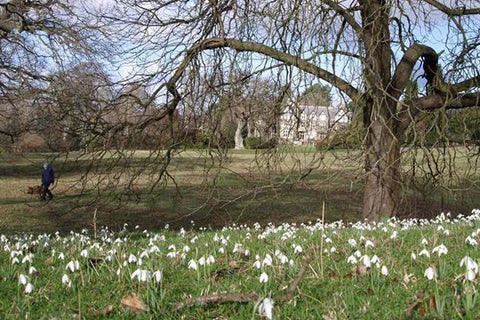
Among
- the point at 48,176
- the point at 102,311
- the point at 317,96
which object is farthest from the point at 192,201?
the point at 102,311

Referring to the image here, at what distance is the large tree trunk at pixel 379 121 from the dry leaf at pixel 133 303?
6.80m

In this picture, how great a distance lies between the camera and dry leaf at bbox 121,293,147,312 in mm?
2912

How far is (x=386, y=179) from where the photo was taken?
10.7 m

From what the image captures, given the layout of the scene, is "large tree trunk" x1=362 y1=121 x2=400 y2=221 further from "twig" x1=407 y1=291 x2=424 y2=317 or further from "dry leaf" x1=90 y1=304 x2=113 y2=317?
"dry leaf" x1=90 y1=304 x2=113 y2=317

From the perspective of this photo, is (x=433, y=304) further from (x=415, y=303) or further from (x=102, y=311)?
(x=102, y=311)

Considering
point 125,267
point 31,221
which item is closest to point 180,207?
point 31,221

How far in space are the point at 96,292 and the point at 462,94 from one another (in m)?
8.77

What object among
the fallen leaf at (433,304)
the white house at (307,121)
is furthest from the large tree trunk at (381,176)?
the fallen leaf at (433,304)

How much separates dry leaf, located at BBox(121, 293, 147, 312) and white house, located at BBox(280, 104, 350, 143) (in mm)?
7321

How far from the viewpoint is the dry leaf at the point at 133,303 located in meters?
2.91

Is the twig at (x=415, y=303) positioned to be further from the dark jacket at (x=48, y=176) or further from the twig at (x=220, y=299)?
the dark jacket at (x=48, y=176)

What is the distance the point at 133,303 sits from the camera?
2959mm

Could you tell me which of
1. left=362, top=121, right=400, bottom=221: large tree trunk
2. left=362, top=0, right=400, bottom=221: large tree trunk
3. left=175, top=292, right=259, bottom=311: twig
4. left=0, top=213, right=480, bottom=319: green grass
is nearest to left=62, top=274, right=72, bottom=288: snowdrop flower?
left=0, top=213, right=480, bottom=319: green grass

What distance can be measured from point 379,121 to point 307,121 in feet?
4.59
